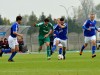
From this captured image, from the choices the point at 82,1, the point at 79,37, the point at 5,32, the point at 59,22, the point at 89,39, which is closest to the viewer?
the point at 59,22

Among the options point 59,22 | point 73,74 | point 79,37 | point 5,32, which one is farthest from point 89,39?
point 79,37

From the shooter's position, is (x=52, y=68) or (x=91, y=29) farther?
(x=91, y=29)

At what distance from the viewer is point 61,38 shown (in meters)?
26.9

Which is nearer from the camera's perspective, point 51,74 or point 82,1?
point 51,74

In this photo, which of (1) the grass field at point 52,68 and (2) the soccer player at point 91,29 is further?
(2) the soccer player at point 91,29

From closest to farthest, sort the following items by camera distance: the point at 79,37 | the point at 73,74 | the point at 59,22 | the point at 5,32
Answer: the point at 73,74, the point at 59,22, the point at 5,32, the point at 79,37

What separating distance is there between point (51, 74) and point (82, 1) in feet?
374

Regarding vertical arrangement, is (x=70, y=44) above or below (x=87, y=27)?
below

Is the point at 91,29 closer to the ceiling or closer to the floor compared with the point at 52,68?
closer to the ceiling

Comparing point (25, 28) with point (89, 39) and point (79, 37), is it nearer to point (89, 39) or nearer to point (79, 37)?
point (79, 37)

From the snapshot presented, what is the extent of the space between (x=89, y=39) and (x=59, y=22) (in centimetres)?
252

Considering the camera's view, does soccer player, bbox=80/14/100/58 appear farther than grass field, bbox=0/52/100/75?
Yes

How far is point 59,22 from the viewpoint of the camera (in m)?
26.2

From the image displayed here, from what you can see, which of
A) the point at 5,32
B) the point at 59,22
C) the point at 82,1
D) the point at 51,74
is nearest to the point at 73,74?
the point at 51,74
